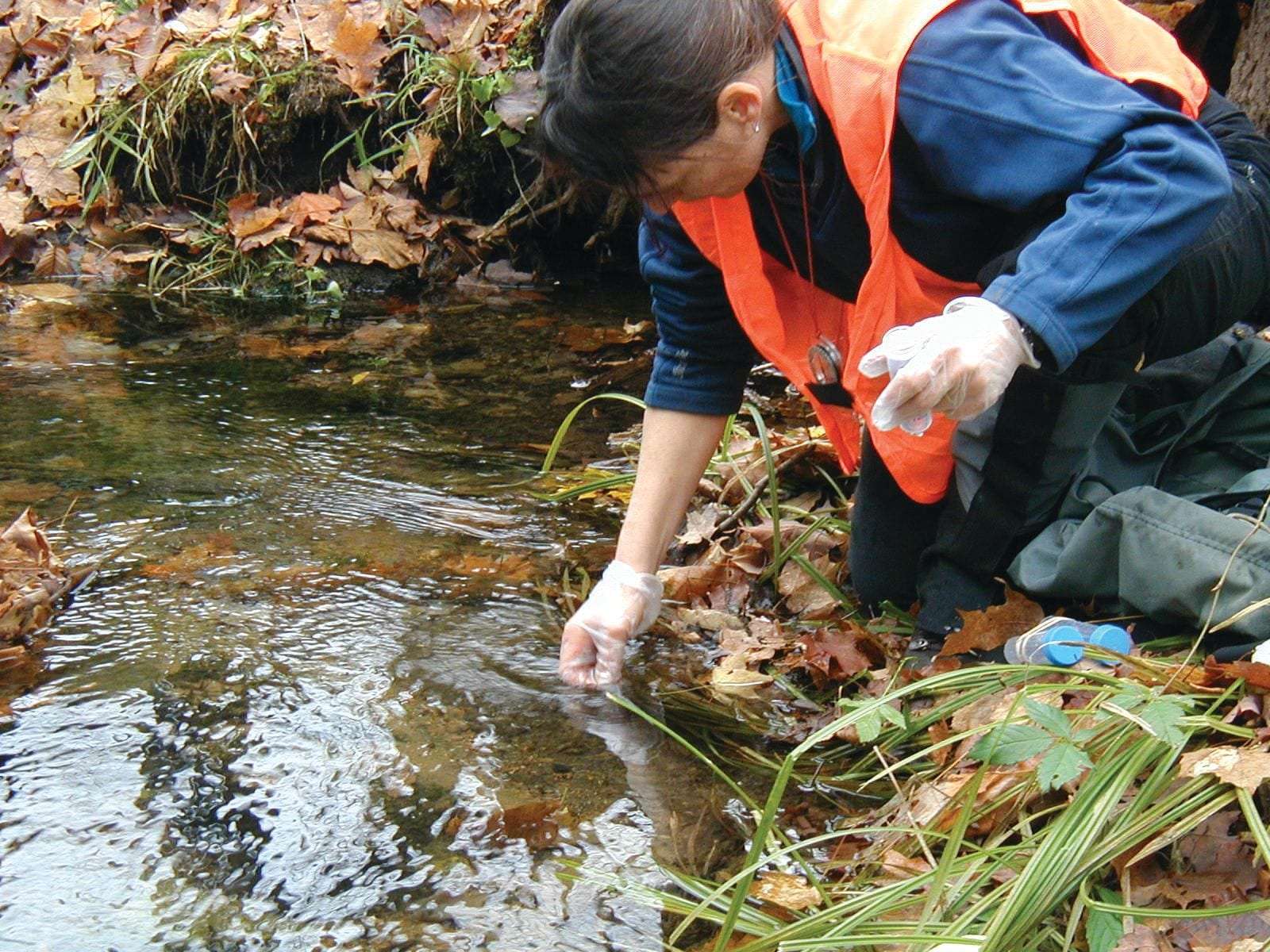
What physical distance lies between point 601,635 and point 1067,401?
89 centimetres

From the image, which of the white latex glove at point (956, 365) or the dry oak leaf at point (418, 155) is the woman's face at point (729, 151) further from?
the dry oak leaf at point (418, 155)

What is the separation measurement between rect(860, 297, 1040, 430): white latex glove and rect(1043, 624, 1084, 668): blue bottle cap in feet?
1.25

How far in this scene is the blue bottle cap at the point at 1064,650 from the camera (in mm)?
1857

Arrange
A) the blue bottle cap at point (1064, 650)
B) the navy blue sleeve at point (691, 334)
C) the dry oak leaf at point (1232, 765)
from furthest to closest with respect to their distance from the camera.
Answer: the navy blue sleeve at point (691, 334) < the blue bottle cap at point (1064, 650) < the dry oak leaf at point (1232, 765)

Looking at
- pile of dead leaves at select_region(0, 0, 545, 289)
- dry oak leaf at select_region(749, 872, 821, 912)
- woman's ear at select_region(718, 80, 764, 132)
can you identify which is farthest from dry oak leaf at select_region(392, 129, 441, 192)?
dry oak leaf at select_region(749, 872, 821, 912)

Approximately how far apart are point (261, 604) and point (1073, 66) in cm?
174

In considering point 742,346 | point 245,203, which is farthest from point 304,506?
point 245,203

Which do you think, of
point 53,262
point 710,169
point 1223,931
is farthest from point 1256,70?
point 53,262

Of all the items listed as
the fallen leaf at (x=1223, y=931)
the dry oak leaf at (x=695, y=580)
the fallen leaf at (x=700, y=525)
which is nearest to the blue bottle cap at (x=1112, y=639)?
the fallen leaf at (x=1223, y=931)

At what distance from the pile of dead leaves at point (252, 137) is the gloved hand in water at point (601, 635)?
10.9 ft

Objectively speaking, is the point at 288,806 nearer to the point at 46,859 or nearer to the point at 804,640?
the point at 46,859

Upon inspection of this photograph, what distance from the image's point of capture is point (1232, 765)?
1.53 meters

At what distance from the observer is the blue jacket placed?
1748 millimetres

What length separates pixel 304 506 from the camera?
300 cm
